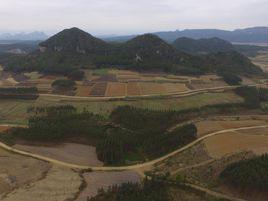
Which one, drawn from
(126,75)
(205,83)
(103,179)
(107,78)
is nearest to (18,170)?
(103,179)

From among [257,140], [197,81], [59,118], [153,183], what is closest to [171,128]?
[257,140]

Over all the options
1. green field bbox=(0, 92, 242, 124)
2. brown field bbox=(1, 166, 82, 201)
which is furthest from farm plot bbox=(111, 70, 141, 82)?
brown field bbox=(1, 166, 82, 201)

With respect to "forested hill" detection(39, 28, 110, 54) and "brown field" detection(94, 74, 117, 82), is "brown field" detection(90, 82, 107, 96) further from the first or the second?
"forested hill" detection(39, 28, 110, 54)

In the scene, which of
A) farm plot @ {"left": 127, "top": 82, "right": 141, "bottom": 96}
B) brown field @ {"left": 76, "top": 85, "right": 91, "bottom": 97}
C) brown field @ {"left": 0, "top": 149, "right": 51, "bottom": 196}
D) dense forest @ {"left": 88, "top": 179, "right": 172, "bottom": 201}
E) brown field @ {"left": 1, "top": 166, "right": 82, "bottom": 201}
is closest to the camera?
dense forest @ {"left": 88, "top": 179, "right": 172, "bottom": 201}

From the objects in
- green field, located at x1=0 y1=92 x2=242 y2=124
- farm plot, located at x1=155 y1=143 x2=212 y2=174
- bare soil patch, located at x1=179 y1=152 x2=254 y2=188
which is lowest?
farm plot, located at x1=155 y1=143 x2=212 y2=174

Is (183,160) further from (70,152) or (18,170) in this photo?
(18,170)

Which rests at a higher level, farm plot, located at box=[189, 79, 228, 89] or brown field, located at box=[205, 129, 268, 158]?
farm plot, located at box=[189, 79, 228, 89]

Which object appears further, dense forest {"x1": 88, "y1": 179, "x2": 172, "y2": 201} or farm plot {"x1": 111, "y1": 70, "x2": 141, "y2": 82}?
farm plot {"x1": 111, "y1": 70, "x2": 141, "y2": 82}
